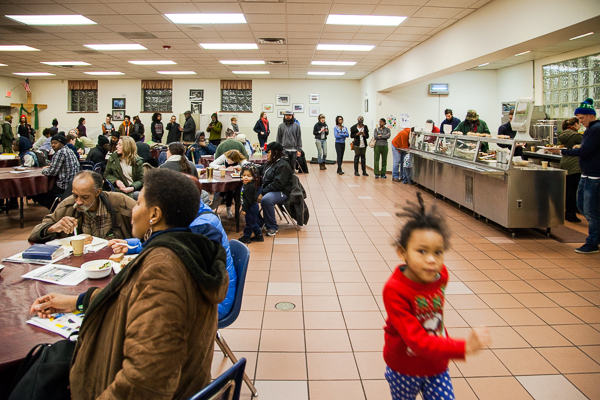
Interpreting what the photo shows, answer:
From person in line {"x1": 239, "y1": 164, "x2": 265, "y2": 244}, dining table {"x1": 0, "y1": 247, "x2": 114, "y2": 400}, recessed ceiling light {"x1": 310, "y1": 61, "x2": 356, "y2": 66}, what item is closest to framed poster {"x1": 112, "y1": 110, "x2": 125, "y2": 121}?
recessed ceiling light {"x1": 310, "y1": 61, "x2": 356, "y2": 66}

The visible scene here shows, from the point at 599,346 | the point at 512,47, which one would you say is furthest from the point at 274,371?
the point at 512,47

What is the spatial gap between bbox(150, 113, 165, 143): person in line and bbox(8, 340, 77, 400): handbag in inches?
578

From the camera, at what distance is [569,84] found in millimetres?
10031

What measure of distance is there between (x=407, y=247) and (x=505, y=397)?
1.42 m

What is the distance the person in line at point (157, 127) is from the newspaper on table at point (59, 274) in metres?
13.8

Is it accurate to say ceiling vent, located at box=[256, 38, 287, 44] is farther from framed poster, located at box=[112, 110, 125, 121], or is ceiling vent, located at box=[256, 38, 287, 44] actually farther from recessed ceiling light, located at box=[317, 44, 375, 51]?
framed poster, located at box=[112, 110, 125, 121]

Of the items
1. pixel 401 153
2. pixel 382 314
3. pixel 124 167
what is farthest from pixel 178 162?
pixel 401 153

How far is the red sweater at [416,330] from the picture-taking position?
1450 mm

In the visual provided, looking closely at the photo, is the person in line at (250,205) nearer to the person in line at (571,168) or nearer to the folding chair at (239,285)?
the folding chair at (239,285)

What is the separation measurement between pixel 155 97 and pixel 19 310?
1588 cm

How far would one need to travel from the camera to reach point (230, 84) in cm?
1605

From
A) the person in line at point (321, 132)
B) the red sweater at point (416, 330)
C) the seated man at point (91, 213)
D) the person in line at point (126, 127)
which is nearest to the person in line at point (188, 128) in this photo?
the person in line at point (126, 127)

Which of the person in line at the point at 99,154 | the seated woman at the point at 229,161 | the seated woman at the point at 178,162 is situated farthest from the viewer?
the person in line at the point at 99,154

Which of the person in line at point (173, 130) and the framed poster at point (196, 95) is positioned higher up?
the framed poster at point (196, 95)
